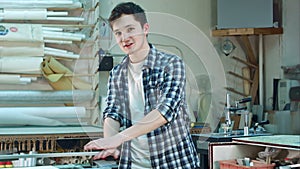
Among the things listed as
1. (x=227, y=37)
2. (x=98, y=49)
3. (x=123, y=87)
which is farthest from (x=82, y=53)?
(x=123, y=87)

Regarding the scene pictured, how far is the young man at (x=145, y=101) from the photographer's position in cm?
100

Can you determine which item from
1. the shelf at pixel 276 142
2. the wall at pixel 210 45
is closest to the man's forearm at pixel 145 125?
the shelf at pixel 276 142

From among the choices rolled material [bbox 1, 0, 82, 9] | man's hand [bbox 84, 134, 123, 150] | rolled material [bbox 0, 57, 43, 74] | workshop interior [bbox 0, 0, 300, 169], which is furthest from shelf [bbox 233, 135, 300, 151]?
rolled material [bbox 1, 0, 82, 9]

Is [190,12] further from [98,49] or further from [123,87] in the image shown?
[123,87]

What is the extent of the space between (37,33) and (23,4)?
0.20m

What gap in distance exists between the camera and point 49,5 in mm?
3051

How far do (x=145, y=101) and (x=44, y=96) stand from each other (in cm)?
206

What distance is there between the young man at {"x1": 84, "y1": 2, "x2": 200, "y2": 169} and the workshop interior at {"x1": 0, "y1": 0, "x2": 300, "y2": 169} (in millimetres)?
879

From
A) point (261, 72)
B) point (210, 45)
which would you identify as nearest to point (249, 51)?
point (261, 72)

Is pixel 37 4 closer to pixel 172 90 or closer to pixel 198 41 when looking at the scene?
pixel 198 41

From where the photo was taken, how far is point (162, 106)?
1.00 metres

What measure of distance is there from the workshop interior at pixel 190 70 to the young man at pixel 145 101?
0.88m

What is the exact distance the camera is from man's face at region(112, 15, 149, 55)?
100 centimetres

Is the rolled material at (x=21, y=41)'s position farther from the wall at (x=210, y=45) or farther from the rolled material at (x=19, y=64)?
the wall at (x=210, y=45)
